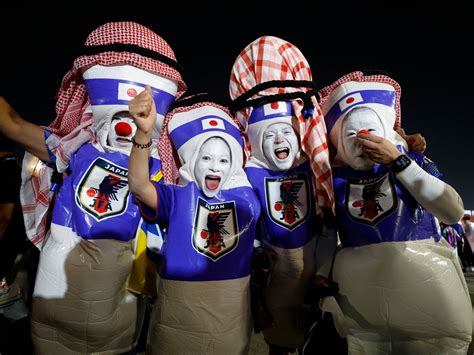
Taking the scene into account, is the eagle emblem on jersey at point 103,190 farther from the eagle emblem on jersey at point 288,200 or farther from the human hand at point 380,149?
the human hand at point 380,149

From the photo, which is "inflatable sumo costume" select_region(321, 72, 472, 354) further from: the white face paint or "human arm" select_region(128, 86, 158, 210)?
"human arm" select_region(128, 86, 158, 210)

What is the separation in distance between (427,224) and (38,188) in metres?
2.16

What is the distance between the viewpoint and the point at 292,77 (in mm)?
2148

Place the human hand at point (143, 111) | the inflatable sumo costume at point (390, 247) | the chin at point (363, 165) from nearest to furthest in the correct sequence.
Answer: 1. the human hand at point (143, 111)
2. the inflatable sumo costume at point (390, 247)
3. the chin at point (363, 165)

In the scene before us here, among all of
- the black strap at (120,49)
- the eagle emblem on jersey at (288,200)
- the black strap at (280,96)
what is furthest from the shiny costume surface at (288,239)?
the black strap at (120,49)

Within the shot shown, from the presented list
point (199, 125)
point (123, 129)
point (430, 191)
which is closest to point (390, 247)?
point (430, 191)

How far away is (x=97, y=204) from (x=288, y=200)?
3.39ft

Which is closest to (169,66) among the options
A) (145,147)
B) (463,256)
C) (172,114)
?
(172,114)

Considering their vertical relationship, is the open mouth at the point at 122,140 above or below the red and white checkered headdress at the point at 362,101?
below

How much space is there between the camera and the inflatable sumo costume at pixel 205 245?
1681 millimetres

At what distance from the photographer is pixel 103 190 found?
184 centimetres

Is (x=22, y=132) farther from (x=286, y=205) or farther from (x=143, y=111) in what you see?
(x=286, y=205)

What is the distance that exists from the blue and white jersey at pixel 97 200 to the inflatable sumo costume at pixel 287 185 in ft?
2.36

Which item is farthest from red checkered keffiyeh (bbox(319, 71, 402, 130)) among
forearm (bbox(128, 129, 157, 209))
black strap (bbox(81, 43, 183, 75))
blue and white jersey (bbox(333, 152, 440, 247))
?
forearm (bbox(128, 129, 157, 209))
